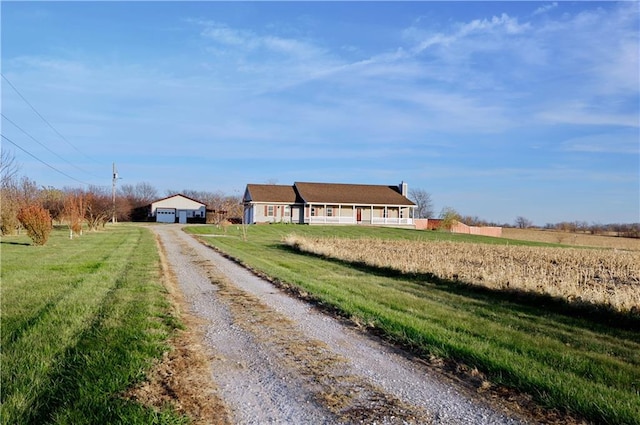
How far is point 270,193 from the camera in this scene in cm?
5844

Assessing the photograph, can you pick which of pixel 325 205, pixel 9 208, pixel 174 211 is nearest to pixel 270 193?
pixel 325 205

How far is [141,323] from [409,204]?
5475 cm

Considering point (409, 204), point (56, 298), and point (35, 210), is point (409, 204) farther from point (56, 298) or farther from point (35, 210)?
point (56, 298)

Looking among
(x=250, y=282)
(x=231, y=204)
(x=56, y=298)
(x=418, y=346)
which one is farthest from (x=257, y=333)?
(x=231, y=204)

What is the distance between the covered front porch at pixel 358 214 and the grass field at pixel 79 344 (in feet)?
148

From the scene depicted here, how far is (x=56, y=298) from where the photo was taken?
856 cm

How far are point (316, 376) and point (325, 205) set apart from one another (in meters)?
52.2

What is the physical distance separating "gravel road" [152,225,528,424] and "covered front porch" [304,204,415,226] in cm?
4813

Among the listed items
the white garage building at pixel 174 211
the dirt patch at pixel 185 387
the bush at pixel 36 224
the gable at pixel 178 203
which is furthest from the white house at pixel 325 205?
the dirt patch at pixel 185 387

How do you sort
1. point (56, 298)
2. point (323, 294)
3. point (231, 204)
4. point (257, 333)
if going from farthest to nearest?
point (231, 204), point (323, 294), point (56, 298), point (257, 333)

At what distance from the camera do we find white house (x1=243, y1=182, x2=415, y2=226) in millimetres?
56469

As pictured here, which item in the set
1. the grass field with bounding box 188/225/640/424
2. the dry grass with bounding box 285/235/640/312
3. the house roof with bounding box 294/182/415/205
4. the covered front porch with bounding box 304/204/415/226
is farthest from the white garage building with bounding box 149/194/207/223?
the grass field with bounding box 188/225/640/424

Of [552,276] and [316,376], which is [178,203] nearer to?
[552,276]

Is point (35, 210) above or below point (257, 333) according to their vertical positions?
above
